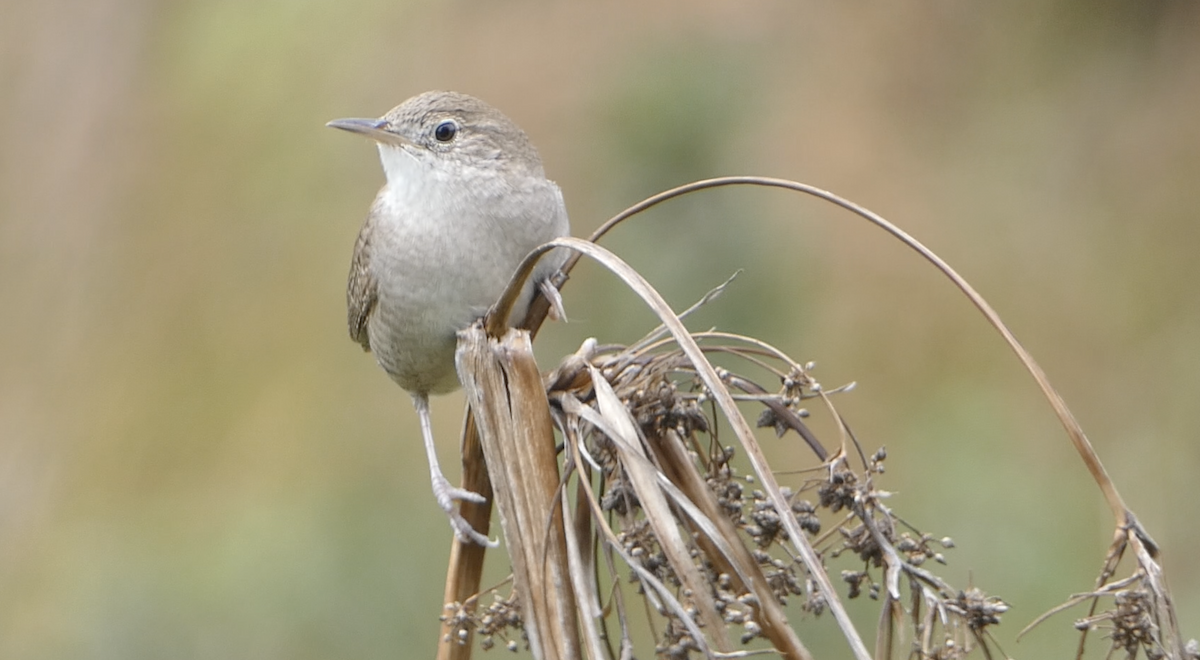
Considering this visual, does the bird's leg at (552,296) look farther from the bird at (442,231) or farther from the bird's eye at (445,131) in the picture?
the bird's eye at (445,131)

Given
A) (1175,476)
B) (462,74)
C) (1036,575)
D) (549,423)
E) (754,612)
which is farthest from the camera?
(462,74)

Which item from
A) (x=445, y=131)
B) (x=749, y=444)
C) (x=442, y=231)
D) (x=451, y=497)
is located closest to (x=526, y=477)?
(x=749, y=444)

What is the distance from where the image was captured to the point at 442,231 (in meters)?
3.09

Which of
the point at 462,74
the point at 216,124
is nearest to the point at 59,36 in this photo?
the point at 216,124

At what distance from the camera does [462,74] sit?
26.3ft

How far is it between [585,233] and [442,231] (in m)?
3.39

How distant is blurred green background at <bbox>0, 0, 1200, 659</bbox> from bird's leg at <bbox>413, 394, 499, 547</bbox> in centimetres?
132

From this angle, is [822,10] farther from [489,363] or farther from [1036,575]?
[489,363]

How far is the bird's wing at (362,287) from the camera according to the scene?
3381 mm

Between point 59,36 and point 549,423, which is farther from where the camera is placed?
point 59,36

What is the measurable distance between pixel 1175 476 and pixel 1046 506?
2.77 ft

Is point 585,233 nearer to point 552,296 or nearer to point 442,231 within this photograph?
point 442,231

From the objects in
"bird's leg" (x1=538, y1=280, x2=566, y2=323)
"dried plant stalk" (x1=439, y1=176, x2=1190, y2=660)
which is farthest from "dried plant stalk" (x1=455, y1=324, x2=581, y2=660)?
"bird's leg" (x1=538, y1=280, x2=566, y2=323)

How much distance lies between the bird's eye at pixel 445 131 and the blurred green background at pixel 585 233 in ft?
5.05
